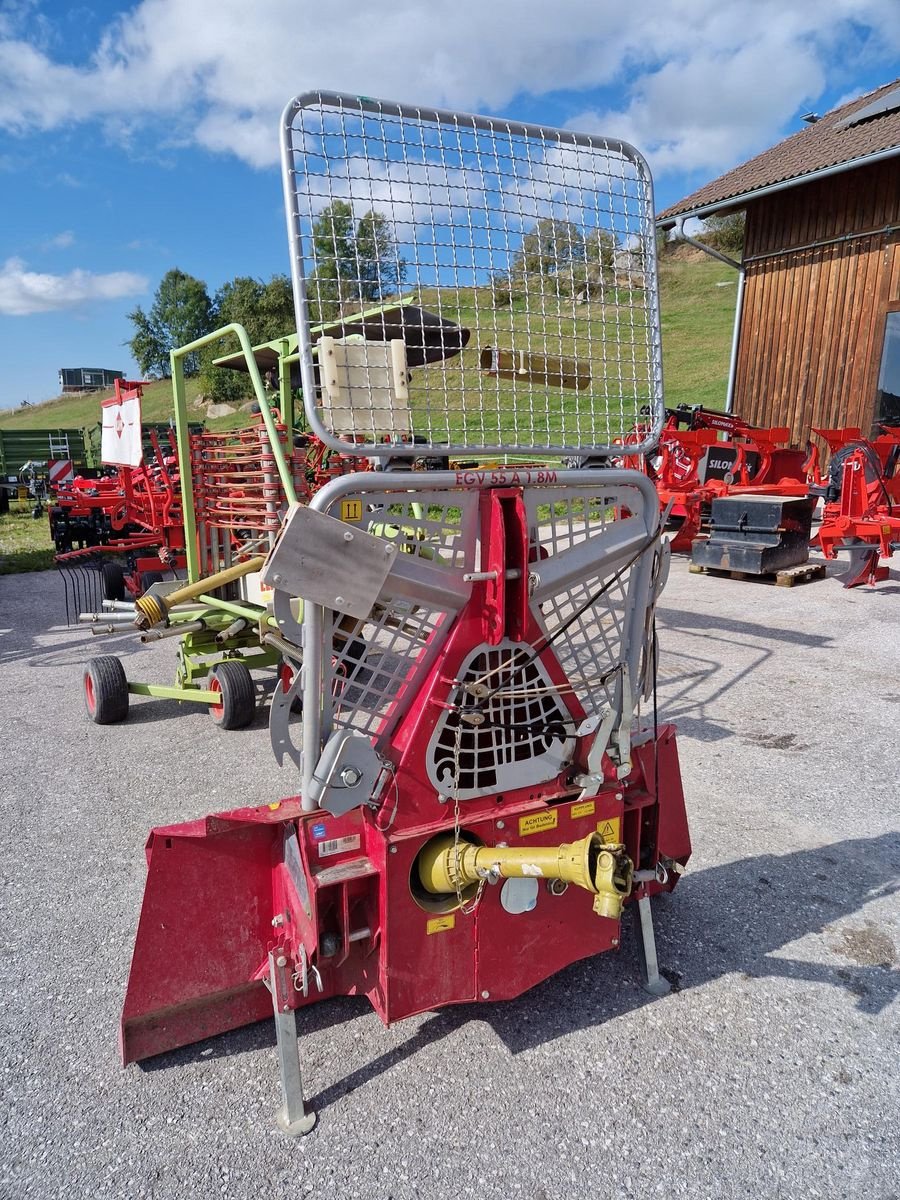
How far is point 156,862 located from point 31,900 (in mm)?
1327

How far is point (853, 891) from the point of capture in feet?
10.4


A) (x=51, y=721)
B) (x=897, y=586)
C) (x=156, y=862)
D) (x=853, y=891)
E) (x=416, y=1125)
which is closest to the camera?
(x=416, y=1125)

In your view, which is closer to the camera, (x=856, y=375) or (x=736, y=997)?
(x=736, y=997)

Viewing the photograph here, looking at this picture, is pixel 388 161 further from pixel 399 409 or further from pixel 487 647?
pixel 487 647

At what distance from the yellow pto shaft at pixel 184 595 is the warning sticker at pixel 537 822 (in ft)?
8.23

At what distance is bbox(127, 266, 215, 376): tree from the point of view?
55031 mm

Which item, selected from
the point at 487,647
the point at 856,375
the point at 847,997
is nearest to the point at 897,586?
the point at 856,375

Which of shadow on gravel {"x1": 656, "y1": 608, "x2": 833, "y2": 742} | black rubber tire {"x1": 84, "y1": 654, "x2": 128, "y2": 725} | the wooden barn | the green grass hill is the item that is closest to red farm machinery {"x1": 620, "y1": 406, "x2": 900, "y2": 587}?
shadow on gravel {"x1": 656, "y1": 608, "x2": 833, "y2": 742}

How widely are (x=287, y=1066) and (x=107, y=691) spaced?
3.39 m

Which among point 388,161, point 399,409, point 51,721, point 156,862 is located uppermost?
point 388,161

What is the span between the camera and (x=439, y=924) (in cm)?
228

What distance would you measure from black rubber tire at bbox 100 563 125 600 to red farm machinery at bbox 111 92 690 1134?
25.1ft

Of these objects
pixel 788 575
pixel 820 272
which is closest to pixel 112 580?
pixel 788 575

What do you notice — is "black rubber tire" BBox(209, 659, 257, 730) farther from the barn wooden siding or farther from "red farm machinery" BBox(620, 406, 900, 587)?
the barn wooden siding
